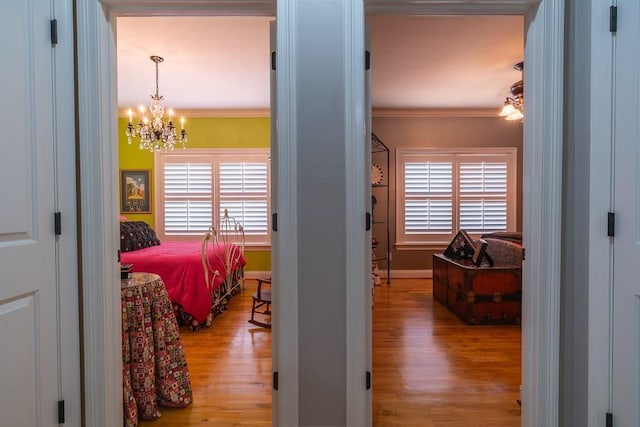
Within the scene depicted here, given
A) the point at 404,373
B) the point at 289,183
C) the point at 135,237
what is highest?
the point at 289,183

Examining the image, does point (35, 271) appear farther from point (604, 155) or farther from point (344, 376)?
point (604, 155)

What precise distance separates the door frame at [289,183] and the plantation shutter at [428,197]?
3.94 m

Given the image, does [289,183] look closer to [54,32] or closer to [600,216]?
[54,32]

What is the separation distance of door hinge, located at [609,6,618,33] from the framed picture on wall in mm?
5854

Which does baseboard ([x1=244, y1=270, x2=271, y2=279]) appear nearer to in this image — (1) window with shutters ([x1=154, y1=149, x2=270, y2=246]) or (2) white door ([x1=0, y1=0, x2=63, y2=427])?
(1) window with shutters ([x1=154, y1=149, x2=270, y2=246])

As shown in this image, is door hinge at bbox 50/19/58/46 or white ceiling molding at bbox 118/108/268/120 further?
white ceiling molding at bbox 118/108/268/120

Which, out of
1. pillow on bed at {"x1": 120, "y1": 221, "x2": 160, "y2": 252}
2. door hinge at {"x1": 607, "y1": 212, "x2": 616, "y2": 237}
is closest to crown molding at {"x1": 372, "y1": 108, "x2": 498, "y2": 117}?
pillow on bed at {"x1": 120, "y1": 221, "x2": 160, "y2": 252}

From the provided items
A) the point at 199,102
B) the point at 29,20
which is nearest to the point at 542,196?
the point at 29,20

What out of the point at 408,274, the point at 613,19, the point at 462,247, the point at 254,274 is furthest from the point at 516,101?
the point at 254,274

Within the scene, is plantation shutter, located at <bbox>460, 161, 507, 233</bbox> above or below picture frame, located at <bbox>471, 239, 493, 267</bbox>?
above

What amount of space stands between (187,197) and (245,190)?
3.22 ft

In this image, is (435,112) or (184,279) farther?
(435,112)

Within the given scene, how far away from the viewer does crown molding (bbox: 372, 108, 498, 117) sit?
17.5ft

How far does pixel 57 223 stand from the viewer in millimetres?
1372
